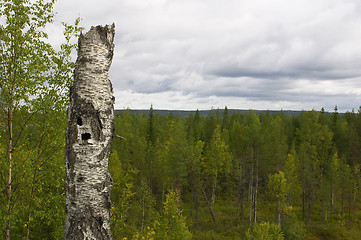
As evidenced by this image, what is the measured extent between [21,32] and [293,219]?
31752 mm

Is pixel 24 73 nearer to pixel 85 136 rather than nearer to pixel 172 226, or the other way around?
pixel 85 136

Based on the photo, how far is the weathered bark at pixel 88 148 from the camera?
12.7 feet

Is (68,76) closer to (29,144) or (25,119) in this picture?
(25,119)

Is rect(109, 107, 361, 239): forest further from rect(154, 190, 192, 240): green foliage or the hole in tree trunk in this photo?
the hole in tree trunk

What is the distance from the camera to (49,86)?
9.25 metres

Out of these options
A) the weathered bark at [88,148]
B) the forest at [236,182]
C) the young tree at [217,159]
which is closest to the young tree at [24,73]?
the weathered bark at [88,148]

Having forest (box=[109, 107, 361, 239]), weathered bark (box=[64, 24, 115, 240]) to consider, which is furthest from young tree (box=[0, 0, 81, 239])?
forest (box=[109, 107, 361, 239])

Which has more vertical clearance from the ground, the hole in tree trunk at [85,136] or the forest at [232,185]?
the hole in tree trunk at [85,136]

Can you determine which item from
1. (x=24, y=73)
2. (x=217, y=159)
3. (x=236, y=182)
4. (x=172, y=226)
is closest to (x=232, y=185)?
(x=236, y=182)

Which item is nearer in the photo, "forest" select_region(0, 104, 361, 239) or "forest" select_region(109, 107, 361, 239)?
"forest" select_region(0, 104, 361, 239)

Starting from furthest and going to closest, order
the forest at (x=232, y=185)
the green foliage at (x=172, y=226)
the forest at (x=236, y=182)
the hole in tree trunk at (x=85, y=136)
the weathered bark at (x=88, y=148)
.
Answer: the forest at (x=236, y=182) → the forest at (x=232, y=185) → the green foliage at (x=172, y=226) → the hole in tree trunk at (x=85, y=136) → the weathered bark at (x=88, y=148)

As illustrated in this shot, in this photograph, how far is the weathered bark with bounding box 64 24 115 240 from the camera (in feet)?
12.7

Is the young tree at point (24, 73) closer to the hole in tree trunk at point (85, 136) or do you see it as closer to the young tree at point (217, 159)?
the hole in tree trunk at point (85, 136)

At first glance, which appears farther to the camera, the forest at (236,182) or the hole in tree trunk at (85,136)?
the forest at (236,182)
